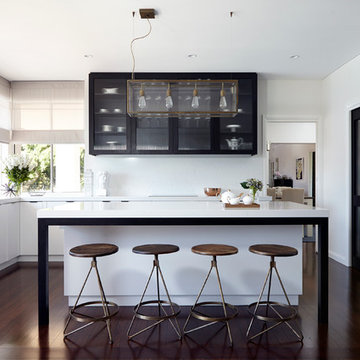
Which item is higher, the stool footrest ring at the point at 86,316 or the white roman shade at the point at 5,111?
the white roman shade at the point at 5,111

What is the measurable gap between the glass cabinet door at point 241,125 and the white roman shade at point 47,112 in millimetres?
2185

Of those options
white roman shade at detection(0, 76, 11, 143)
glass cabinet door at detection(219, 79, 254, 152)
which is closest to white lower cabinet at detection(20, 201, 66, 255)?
white roman shade at detection(0, 76, 11, 143)

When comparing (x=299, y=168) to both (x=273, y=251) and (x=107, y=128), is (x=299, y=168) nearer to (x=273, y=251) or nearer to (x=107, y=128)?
(x=107, y=128)

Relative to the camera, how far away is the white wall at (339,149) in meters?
4.70

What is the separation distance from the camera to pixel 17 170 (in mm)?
5148

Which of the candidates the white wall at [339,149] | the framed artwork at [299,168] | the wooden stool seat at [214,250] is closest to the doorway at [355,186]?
the white wall at [339,149]

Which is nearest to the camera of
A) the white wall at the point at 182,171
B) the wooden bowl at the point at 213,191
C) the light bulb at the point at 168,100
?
the light bulb at the point at 168,100

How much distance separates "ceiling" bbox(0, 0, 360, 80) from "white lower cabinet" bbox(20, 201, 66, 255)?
6.29 feet

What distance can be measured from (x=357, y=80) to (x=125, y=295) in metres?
3.77

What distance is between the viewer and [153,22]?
356 centimetres

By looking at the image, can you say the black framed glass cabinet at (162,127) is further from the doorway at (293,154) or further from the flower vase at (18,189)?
the doorway at (293,154)

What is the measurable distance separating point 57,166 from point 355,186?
4.40 m

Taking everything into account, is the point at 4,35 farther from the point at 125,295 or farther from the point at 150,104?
the point at 125,295

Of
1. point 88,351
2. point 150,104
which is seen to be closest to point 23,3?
point 150,104
